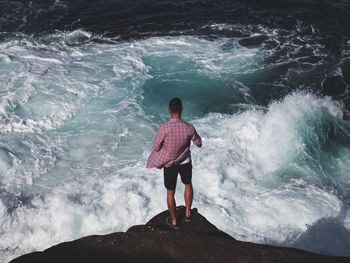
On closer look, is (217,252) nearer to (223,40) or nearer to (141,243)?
(141,243)

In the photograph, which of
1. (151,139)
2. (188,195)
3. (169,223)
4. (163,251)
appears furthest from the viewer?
(151,139)

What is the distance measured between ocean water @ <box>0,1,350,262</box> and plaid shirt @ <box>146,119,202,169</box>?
275 centimetres

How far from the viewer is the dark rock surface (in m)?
→ 4.23

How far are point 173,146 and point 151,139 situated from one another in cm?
462

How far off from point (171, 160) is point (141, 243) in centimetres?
114

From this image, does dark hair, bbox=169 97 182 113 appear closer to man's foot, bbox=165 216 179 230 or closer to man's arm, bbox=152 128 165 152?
man's arm, bbox=152 128 165 152

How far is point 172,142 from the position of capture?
491 centimetres

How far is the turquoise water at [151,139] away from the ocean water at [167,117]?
1.3 inches

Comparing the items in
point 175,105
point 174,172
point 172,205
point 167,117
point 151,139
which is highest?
point 175,105

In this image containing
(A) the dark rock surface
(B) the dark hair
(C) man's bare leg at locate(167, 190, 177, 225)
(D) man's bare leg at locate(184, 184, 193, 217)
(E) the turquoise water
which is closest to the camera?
(A) the dark rock surface

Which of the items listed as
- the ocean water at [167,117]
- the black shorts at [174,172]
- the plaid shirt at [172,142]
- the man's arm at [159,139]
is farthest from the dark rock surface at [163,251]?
the ocean water at [167,117]

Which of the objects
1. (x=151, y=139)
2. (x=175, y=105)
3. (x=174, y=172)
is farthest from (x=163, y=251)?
(x=151, y=139)

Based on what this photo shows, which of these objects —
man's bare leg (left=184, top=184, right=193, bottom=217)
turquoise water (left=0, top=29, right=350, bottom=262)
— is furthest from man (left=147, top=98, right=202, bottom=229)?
turquoise water (left=0, top=29, right=350, bottom=262)

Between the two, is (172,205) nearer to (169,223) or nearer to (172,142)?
(169,223)
